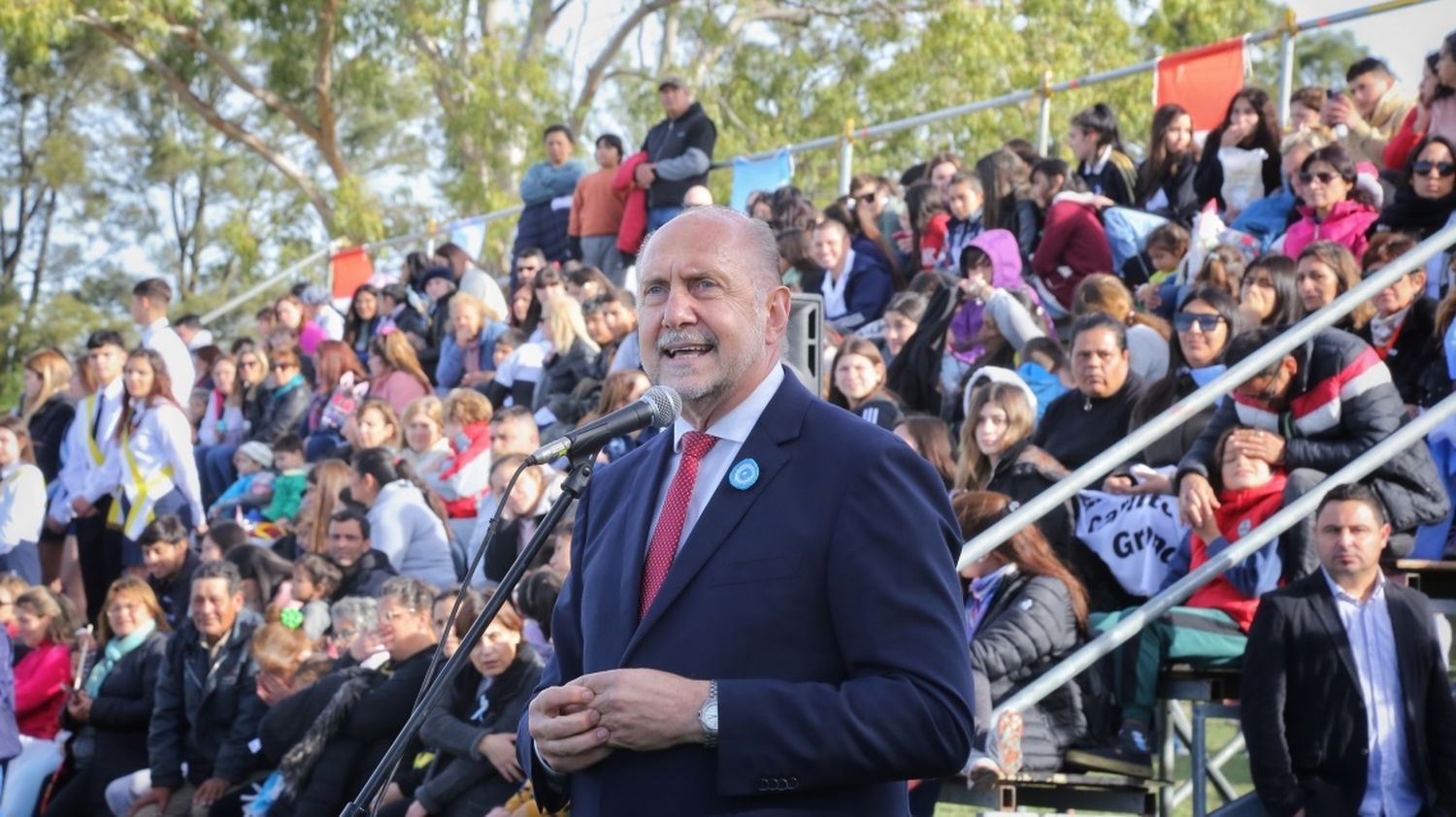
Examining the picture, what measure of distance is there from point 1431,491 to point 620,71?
21.2 metres

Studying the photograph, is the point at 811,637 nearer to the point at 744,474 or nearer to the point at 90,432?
the point at 744,474

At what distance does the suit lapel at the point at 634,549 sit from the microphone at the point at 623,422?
0.41 feet

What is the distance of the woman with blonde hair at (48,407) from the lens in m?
13.8

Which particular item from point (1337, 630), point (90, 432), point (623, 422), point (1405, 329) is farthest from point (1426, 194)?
point (90, 432)

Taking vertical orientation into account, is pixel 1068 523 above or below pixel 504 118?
below

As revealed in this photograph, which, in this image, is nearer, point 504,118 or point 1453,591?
point 1453,591

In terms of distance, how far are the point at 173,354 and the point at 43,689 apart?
126 inches

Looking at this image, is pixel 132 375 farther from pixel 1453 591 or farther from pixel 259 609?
pixel 1453 591

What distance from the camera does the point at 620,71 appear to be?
2714cm

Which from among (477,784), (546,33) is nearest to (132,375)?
(477,784)

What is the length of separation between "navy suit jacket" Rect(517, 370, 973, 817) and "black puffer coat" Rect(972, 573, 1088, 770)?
11.2 feet

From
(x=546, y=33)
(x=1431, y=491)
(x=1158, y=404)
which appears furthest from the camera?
(x=546, y=33)

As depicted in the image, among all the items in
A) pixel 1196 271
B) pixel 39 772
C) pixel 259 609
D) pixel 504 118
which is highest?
pixel 504 118

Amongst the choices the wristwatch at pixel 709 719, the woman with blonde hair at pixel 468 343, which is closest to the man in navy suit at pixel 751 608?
the wristwatch at pixel 709 719
